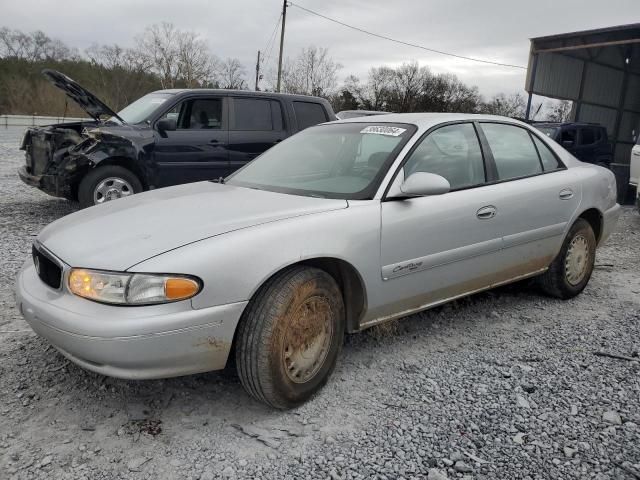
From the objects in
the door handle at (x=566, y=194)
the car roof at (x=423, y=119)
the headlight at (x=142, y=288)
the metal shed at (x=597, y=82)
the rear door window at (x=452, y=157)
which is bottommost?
the headlight at (x=142, y=288)

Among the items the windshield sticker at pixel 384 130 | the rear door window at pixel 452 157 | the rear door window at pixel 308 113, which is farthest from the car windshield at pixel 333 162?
the rear door window at pixel 308 113

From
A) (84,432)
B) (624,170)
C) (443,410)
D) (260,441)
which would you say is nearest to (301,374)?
(260,441)

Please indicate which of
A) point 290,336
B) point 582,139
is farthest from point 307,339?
point 582,139

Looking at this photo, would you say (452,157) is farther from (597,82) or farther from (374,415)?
A: (597,82)

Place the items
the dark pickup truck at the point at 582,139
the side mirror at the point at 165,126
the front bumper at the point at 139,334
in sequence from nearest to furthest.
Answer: the front bumper at the point at 139,334
the side mirror at the point at 165,126
the dark pickup truck at the point at 582,139

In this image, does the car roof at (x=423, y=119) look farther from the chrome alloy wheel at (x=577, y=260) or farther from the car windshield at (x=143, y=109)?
the car windshield at (x=143, y=109)

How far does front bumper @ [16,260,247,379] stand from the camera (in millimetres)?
2129

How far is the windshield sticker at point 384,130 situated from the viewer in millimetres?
3283

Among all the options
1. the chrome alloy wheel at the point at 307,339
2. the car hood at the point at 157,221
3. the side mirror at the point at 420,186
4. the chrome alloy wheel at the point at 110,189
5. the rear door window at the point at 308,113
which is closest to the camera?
the car hood at the point at 157,221

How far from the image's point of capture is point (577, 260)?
168 inches

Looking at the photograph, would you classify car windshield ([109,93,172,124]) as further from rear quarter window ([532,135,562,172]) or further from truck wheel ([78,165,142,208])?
rear quarter window ([532,135,562,172])

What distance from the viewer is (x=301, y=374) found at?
103 inches

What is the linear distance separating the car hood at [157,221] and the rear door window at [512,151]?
1.49m

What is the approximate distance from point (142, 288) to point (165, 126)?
16.0 ft
